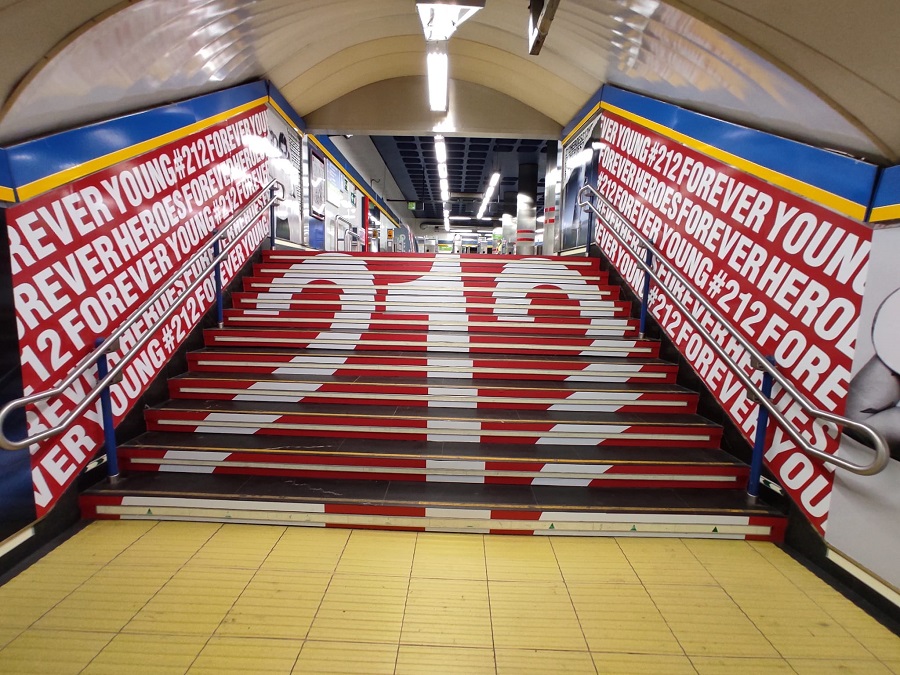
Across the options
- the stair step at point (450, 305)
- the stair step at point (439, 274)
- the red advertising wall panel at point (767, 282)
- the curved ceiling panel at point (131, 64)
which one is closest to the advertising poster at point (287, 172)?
the stair step at point (439, 274)

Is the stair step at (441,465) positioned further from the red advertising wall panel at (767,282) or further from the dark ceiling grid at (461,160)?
the dark ceiling grid at (461,160)

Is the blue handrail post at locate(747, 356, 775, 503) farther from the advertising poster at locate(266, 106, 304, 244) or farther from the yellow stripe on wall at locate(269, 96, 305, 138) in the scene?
the yellow stripe on wall at locate(269, 96, 305, 138)

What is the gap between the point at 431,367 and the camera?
11.6ft

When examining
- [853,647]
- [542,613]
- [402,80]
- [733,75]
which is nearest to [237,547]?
[542,613]

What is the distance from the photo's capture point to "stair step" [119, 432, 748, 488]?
2.66 m

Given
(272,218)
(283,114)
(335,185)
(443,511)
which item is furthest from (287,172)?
(443,511)

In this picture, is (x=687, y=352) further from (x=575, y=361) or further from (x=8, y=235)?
(x=8, y=235)

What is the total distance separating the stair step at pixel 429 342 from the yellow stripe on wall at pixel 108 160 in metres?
1.52

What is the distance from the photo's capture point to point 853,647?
172 cm

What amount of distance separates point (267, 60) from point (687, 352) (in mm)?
5428

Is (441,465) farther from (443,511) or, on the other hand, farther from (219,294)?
(219,294)

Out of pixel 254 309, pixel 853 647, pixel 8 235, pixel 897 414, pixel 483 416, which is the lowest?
pixel 853 647

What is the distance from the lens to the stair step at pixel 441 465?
2660mm

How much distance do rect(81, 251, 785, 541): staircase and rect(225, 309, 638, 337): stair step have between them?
0.02 metres
